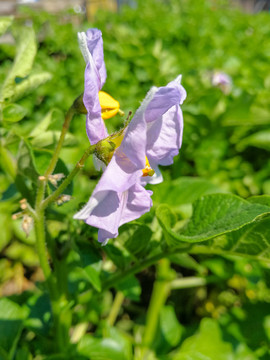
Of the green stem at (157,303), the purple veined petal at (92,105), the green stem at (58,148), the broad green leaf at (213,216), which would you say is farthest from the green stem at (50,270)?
the green stem at (157,303)

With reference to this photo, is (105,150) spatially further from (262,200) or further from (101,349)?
(101,349)

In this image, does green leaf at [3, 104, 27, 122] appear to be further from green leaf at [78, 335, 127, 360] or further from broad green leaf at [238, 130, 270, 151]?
broad green leaf at [238, 130, 270, 151]

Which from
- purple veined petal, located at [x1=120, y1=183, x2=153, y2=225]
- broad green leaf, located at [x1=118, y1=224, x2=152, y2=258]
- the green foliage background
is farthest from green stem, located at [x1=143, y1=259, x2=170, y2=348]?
purple veined petal, located at [x1=120, y1=183, x2=153, y2=225]

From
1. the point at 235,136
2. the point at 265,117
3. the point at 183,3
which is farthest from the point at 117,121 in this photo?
the point at 183,3

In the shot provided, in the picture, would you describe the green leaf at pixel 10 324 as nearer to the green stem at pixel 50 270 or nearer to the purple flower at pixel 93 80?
the green stem at pixel 50 270

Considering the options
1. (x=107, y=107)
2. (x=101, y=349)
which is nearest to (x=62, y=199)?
(x=107, y=107)

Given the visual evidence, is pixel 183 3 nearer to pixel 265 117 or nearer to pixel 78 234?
pixel 265 117

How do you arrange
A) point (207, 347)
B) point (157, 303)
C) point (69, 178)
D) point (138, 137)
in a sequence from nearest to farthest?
point (138, 137), point (69, 178), point (207, 347), point (157, 303)
